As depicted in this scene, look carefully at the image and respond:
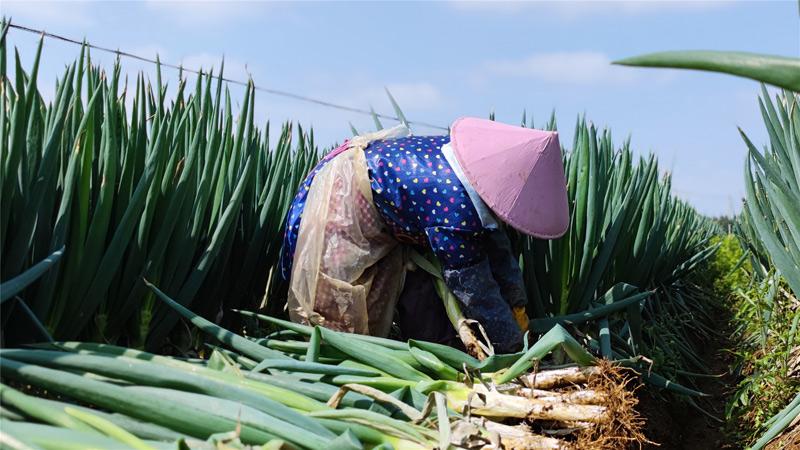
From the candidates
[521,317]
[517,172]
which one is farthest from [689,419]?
[517,172]

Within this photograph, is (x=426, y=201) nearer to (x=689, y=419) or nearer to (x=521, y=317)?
(x=521, y=317)

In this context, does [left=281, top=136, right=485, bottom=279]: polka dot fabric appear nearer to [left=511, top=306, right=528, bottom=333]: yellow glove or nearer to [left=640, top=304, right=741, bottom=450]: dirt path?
[left=511, top=306, right=528, bottom=333]: yellow glove

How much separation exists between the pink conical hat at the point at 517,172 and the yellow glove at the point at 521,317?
204 millimetres

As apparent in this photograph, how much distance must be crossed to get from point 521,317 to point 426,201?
411mm

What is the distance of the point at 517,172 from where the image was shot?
7.06 feet

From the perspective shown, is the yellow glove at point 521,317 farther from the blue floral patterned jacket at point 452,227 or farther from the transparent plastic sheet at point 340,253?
the transparent plastic sheet at point 340,253

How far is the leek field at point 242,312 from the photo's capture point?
4.16 ft

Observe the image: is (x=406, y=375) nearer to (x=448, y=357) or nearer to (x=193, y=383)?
(x=448, y=357)

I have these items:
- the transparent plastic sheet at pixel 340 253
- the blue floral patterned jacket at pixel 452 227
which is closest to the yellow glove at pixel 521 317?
the blue floral patterned jacket at pixel 452 227

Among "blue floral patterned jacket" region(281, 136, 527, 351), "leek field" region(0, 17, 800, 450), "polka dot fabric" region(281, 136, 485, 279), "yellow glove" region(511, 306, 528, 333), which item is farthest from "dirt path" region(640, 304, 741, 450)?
"polka dot fabric" region(281, 136, 485, 279)

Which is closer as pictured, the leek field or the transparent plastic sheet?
the leek field

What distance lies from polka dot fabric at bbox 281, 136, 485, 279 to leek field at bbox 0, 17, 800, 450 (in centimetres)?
15

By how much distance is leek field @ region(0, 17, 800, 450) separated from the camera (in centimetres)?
127

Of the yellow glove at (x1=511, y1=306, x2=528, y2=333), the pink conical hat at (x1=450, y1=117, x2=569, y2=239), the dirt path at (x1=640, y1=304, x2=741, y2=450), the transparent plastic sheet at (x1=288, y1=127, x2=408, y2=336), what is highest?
the pink conical hat at (x1=450, y1=117, x2=569, y2=239)
